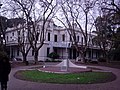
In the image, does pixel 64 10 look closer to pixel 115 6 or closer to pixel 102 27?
pixel 102 27

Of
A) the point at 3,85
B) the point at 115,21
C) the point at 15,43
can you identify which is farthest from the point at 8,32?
the point at 3,85

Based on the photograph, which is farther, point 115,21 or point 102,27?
point 102,27

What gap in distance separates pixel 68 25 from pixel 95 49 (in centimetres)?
3088

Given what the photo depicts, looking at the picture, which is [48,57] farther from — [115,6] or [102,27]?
[115,6]

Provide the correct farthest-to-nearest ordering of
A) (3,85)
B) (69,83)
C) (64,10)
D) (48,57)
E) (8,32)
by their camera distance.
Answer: (8,32)
(48,57)
(64,10)
(69,83)
(3,85)

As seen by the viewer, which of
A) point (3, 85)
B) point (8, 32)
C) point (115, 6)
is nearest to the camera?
point (3, 85)

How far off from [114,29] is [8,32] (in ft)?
100

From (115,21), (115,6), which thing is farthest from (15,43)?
(115,6)

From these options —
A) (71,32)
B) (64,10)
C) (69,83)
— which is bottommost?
(69,83)

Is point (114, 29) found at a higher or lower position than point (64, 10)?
lower

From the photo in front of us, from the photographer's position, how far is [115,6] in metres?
29.7

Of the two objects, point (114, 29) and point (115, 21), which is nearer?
point (115, 21)

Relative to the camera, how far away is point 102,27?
48.6 m

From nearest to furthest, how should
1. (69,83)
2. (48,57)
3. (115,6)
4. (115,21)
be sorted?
(69,83)
(115,6)
(115,21)
(48,57)
